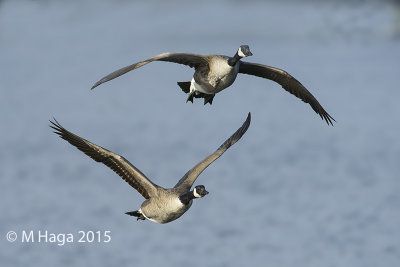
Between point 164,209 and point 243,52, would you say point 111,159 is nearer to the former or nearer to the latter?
point 164,209

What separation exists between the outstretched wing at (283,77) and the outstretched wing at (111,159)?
269 centimetres

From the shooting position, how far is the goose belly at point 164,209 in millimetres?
14258

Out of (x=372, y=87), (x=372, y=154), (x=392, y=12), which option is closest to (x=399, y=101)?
(x=372, y=87)

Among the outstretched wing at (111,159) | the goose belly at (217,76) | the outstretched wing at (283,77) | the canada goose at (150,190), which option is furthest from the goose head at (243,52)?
the outstretched wing at (111,159)

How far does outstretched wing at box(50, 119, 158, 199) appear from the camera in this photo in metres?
14.4

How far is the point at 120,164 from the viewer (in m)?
14.6

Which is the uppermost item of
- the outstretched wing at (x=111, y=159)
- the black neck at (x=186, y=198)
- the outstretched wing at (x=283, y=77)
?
the outstretched wing at (x=283, y=77)

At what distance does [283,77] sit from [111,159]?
3.59 m

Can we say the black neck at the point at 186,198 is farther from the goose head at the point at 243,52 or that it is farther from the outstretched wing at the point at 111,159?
the goose head at the point at 243,52

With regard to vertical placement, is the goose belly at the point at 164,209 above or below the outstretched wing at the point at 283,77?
below

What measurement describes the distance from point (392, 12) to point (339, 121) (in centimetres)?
1686

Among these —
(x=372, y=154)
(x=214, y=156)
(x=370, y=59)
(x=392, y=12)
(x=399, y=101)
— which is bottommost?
(x=214, y=156)

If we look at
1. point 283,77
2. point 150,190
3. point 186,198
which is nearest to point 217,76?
point 186,198

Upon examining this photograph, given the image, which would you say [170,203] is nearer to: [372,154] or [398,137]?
[372,154]
